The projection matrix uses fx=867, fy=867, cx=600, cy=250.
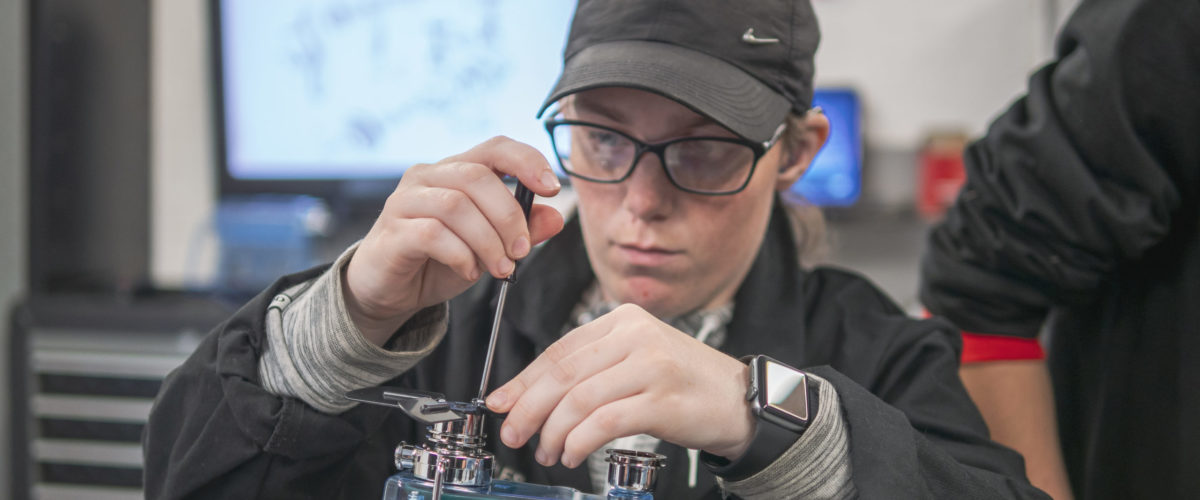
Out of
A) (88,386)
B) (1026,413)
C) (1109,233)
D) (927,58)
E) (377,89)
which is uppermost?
(927,58)

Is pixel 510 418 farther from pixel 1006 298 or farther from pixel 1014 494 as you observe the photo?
pixel 1006 298

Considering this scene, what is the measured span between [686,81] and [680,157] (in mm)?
69

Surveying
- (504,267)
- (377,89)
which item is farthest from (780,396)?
(377,89)

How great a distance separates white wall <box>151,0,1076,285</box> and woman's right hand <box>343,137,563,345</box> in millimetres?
1700

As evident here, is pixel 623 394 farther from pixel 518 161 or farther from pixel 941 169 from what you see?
pixel 941 169

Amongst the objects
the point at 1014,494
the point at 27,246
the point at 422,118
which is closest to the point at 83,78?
the point at 27,246

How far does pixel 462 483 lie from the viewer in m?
0.56

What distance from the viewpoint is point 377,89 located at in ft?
6.61

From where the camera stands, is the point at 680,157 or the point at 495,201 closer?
the point at 495,201

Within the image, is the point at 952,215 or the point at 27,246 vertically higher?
the point at 952,215

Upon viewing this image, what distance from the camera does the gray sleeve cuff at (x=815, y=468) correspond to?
0.61 metres

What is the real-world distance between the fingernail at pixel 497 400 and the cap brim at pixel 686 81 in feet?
0.99

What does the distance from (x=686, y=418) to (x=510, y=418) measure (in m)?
0.12

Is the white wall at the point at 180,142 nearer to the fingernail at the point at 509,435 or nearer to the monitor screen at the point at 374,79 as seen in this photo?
the monitor screen at the point at 374,79
